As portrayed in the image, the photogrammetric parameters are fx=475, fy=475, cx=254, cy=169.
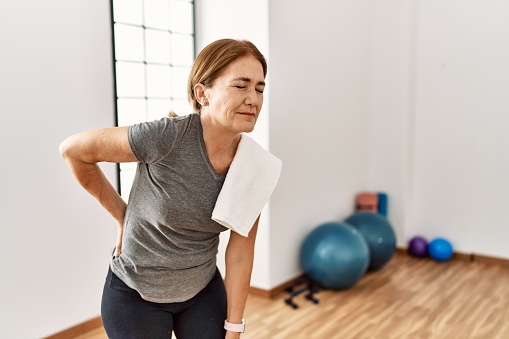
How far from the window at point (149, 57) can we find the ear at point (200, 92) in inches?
61.1

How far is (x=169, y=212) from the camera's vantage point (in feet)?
4.23

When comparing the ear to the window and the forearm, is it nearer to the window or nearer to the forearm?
the forearm

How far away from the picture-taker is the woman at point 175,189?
1.25 metres

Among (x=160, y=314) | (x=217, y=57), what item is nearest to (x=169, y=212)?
(x=160, y=314)

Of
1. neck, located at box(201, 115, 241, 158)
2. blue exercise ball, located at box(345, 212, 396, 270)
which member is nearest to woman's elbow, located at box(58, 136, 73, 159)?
neck, located at box(201, 115, 241, 158)

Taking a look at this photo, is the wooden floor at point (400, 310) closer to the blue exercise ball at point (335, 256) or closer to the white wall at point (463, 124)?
the blue exercise ball at point (335, 256)

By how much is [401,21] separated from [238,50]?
3.23 m

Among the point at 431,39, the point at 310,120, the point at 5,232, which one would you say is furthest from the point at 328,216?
the point at 5,232

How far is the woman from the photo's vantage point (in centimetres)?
125

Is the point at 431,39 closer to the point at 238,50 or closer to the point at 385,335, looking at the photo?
the point at 385,335

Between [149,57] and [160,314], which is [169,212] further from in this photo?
[149,57]

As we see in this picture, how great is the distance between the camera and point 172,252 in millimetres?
1339

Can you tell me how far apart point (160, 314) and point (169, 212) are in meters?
0.31

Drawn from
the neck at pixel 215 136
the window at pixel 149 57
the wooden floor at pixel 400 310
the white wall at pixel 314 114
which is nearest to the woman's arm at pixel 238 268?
the neck at pixel 215 136
